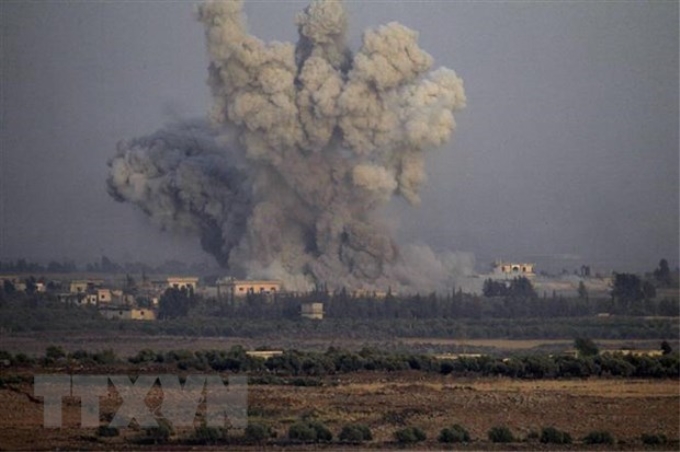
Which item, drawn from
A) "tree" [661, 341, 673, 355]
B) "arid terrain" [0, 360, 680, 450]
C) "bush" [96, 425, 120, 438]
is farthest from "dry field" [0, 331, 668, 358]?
"bush" [96, 425, 120, 438]

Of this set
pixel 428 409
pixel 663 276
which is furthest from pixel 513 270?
pixel 428 409

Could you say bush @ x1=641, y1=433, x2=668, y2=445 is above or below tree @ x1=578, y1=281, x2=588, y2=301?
below

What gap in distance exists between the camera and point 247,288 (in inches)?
2923

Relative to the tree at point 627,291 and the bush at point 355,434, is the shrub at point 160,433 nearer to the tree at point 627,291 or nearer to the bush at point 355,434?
the bush at point 355,434

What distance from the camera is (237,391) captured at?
4609 centimetres

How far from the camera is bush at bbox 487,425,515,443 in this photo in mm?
40438

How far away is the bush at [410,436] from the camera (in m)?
39.9

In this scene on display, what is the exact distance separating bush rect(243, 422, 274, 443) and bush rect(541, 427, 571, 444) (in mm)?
5533

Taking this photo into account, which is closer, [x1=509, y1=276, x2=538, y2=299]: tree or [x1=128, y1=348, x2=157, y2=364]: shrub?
[x1=128, y1=348, x2=157, y2=364]: shrub

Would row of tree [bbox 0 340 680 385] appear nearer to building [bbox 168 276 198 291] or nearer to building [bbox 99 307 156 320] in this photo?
building [bbox 99 307 156 320]

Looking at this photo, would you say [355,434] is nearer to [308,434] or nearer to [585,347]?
[308,434]

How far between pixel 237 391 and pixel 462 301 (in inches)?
1095

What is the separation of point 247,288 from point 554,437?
34.5m

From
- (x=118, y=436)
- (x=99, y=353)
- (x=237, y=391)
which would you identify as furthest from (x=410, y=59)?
(x=118, y=436)
